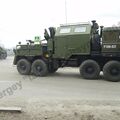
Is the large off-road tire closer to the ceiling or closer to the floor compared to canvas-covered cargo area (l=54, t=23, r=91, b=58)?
closer to the floor

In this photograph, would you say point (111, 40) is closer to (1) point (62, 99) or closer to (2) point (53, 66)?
(2) point (53, 66)

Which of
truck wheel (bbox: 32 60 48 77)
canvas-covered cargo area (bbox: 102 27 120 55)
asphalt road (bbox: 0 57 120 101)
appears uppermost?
canvas-covered cargo area (bbox: 102 27 120 55)

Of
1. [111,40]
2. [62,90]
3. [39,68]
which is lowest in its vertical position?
[62,90]

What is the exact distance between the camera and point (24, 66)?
54.5 ft

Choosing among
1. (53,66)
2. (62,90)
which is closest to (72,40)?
(53,66)

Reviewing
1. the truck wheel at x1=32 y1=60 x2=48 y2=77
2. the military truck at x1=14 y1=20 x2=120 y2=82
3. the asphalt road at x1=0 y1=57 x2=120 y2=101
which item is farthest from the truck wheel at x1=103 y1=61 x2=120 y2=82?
the truck wheel at x1=32 y1=60 x2=48 y2=77

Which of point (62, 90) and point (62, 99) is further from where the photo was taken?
point (62, 90)

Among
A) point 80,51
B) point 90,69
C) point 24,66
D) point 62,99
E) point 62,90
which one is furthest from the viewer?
point 24,66

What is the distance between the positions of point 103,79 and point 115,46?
5.68ft

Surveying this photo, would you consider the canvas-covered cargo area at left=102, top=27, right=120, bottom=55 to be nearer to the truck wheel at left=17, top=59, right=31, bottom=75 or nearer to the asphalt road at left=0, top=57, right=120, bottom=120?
the asphalt road at left=0, top=57, right=120, bottom=120

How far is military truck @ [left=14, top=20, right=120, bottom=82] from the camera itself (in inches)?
554

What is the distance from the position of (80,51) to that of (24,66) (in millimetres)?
3559

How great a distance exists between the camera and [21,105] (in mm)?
8570

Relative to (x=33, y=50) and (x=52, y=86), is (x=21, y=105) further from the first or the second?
(x=33, y=50)
